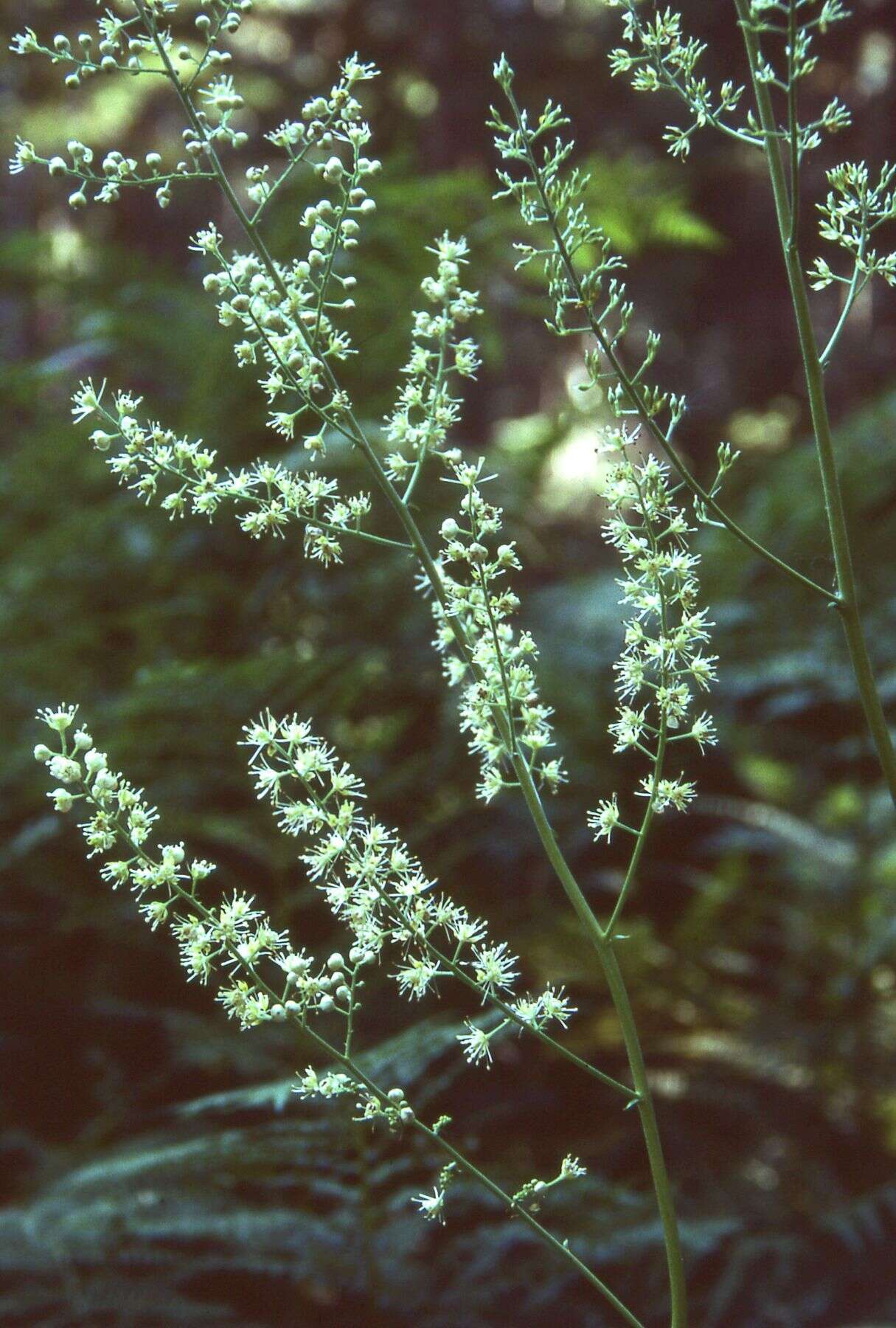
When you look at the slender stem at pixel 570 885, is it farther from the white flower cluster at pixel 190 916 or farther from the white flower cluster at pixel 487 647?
the white flower cluster at pixel 190 916

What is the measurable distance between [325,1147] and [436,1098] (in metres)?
0.80

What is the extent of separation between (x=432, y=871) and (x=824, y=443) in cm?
246

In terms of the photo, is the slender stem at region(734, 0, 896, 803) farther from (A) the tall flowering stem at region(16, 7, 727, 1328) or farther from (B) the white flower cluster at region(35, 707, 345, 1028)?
(B) the white flower cluster at region(35, 707, 345, 1028)

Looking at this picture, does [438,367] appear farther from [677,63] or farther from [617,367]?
[677,63]

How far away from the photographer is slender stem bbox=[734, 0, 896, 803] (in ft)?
3.68

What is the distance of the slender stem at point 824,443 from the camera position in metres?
1.12

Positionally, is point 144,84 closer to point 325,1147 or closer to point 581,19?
point 581,19

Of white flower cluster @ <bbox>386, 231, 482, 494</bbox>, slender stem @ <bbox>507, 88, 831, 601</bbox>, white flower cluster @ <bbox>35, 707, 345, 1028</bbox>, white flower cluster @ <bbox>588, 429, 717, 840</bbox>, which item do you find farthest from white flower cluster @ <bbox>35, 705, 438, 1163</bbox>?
slender stem @ <bbox>507, 88, 831, 601</bbox>

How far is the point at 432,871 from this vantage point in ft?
11.3

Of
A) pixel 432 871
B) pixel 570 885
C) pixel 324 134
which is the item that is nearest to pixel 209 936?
pixel 570 885

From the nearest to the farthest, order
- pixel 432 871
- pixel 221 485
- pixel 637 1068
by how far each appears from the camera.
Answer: pixel 637 1068
pixel 221 485
pixel 432 871

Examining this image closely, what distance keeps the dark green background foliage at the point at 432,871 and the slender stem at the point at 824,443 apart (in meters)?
0.17

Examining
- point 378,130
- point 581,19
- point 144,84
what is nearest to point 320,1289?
point 378,130

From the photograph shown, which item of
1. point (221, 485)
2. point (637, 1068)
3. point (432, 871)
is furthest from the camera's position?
point (432, 871)
